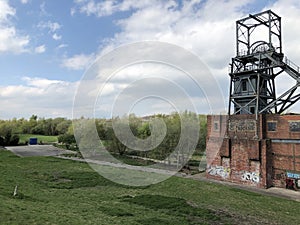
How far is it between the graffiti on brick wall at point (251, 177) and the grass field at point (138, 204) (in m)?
3.50

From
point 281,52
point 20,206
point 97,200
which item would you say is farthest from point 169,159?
point 20,206

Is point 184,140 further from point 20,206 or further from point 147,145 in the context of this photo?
point 20,206

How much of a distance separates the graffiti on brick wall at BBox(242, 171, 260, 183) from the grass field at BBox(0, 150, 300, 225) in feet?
11.5

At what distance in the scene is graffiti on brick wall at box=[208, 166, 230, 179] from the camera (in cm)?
2970

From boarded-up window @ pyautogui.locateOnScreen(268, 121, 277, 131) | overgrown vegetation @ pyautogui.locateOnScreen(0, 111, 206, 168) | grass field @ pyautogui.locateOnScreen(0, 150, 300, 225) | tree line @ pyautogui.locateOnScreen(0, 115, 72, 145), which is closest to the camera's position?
grass field @ pyautogui.locateOnScreen(0, 150, 300, 225)

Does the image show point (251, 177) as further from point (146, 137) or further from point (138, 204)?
point (146, 137)

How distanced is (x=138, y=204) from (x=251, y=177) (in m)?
14.8

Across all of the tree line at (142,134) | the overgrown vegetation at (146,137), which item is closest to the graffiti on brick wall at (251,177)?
the overgrown vegetation at (146,137)

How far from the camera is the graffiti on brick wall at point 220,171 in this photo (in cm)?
2970

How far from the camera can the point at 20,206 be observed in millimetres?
12797

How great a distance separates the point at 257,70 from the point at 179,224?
75.0 feet

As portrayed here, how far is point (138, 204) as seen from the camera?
17.8 metres

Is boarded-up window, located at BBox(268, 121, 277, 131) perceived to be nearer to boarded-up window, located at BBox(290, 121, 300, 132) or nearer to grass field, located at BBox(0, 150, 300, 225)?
boarded-up window, located at BBox(290, 121, 300, 132)

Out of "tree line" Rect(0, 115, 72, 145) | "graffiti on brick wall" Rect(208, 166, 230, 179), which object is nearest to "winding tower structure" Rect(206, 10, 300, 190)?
"graffiti on brick wall" Rect(208, 166, 230, 179)
